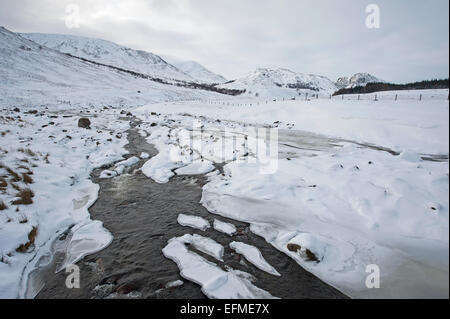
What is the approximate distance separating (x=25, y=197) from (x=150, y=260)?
462cm

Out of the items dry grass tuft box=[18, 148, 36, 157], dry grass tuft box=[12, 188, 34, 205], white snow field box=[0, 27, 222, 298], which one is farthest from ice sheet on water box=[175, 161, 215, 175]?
dry grass tuft box=[18, 148, 36, 157]

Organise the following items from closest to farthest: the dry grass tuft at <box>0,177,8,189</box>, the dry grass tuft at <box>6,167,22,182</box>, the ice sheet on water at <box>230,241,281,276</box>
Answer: the ice sheet on water at <box>230,241,281,276</box>
the dry grass tuft at <box>0,177,8,189</box>
the dry grass tuft at <box>6,167,22,182</box>

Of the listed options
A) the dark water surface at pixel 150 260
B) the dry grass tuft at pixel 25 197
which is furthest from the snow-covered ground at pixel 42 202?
the dark water surface at pixel 150 260

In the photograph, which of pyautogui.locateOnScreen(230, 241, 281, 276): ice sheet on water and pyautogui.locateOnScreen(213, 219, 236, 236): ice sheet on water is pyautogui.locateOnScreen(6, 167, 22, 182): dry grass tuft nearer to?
pyautogui.locateOnScreen(213, 219, 236, 236): ice sheet on water

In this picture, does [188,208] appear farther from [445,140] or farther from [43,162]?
[43,162]

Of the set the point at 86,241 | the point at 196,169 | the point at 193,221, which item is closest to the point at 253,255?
the point at 193,221

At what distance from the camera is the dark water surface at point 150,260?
13.3 ft

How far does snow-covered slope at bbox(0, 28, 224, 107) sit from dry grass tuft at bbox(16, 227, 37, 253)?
117 feet

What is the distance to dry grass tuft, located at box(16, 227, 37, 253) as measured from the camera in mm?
5082

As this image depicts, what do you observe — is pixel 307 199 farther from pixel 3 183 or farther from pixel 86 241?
pixel 3 183

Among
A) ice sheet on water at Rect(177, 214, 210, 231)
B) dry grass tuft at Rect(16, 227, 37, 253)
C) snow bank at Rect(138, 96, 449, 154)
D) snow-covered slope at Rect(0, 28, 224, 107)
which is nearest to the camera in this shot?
snow bank at Rect(138, 96, 449, 154)

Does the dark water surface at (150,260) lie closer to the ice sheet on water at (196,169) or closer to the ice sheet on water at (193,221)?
the ice sheet on water at (193,221)

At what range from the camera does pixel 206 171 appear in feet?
33.2
